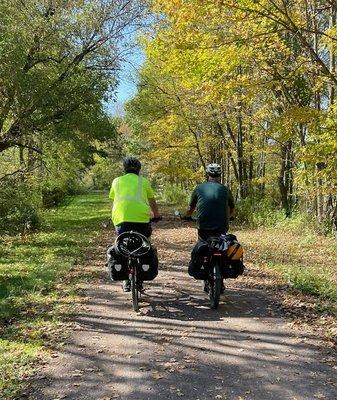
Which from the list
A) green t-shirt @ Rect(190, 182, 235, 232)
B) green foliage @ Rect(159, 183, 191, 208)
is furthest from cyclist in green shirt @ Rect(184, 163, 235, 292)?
green foliage @ Rect(159, 183, 191, 208)

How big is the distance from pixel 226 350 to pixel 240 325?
98 centimetres

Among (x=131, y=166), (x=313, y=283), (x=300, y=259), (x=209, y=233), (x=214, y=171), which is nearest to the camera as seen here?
(x=131, y=166)

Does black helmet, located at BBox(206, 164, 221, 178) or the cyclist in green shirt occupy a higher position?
black helmet, located at BBox(206, 164, 221, 178)

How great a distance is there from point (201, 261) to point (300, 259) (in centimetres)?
573

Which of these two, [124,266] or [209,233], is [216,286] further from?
[124,266]

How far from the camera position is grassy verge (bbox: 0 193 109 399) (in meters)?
5.19

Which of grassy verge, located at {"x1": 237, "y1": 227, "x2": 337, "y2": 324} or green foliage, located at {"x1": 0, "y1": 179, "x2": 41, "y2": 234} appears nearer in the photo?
grassy verge, located at {"x1": 237, "y1": 227, "x2": 337, "y2": 324}

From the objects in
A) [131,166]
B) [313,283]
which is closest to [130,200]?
[131,166]

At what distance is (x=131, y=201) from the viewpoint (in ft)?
23.1

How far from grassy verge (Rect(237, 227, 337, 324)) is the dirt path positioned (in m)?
0.98

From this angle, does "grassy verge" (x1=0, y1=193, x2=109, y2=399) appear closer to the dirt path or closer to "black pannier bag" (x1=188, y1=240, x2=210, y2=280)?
the dirt path

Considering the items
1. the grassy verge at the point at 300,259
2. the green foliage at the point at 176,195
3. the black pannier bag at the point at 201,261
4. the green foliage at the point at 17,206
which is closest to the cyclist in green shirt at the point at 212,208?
the black pannier bag at the point at 201,261

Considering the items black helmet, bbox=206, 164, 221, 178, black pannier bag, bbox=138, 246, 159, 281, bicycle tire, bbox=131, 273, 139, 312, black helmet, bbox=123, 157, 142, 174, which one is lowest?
bicycle tire, bbox=131, 273, 139, 312

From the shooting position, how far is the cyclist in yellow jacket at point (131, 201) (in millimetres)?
7070
